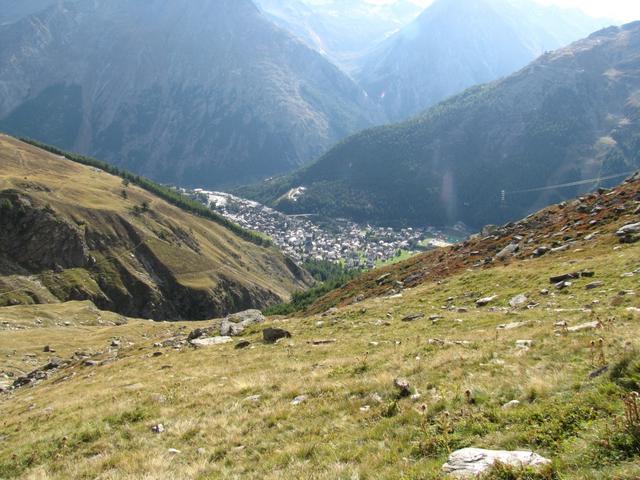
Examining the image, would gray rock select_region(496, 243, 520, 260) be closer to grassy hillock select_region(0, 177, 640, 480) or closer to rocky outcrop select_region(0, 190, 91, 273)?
grassy hillock select_region(0, 177, 640, 480)

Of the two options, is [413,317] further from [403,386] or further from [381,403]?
[381,403]

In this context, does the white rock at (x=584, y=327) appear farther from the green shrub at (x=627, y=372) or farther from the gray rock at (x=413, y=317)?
the gray rock at (x=413, y=317)

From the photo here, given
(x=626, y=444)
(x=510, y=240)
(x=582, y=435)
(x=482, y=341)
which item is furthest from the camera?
(x=510, y=240)

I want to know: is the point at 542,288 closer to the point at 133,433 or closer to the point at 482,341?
the point at 482,341

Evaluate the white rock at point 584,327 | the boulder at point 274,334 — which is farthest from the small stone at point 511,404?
the boulder at point 274,334

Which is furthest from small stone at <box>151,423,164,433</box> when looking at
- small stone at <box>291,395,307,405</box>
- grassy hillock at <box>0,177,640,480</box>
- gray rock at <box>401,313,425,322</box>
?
gray rock at <box>401,313,425,322</box>

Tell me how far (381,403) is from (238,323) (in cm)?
3062

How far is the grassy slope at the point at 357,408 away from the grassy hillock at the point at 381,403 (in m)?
0.06

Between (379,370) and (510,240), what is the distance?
132ft

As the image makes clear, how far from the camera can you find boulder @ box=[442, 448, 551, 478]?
27.2ft

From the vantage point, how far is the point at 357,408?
547 inches

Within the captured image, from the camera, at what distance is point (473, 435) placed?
10.4 m

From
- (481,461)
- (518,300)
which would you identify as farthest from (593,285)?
(481,461)

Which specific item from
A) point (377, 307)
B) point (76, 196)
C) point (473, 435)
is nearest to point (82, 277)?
point (76, 196)
